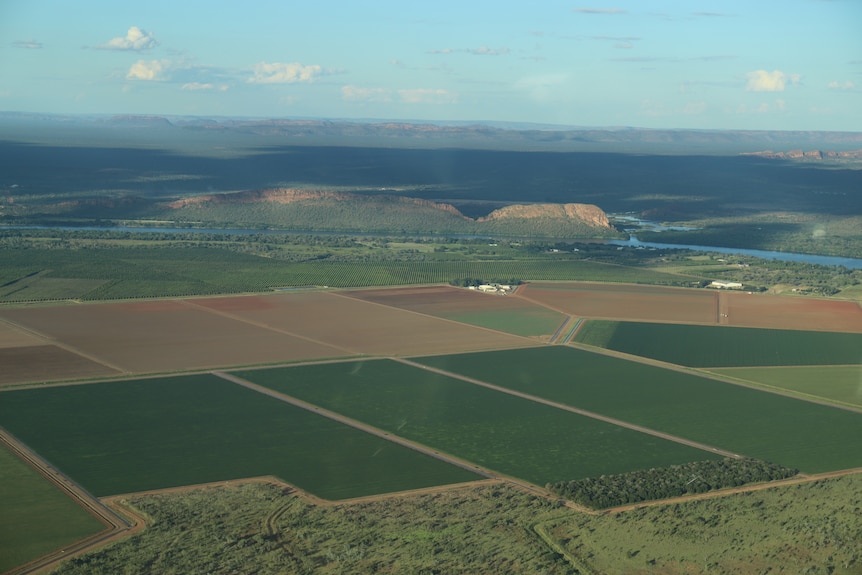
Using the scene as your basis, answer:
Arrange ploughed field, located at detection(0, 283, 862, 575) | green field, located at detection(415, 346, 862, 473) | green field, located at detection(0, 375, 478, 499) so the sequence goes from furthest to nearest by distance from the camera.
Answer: green field, located at detection(415, 346, 862, 473) → ploughed field, located at detection(0, 283, 862, 575) → green field, located at detection(0, 375, 478, 499)

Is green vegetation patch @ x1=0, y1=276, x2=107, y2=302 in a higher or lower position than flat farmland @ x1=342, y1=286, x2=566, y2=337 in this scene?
higher

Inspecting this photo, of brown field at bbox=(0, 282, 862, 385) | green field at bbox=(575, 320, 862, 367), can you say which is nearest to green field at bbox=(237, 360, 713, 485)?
brown field at bbox=(0, 282, 862, 385)

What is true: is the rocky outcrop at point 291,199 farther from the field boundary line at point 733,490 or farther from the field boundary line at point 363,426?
the field boundary line at point 733,490

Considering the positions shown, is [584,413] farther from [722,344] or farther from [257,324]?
[257,324]

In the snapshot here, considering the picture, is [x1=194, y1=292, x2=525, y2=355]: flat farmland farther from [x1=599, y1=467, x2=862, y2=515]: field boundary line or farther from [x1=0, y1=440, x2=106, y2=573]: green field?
[x1=0, y1=440, x2=106, y2=573]: green field

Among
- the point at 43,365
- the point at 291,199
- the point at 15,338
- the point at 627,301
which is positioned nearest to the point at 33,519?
the point at 43,365

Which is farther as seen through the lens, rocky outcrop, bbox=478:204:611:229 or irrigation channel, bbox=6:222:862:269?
rocky outcrop, bbox=478:204:611:229
